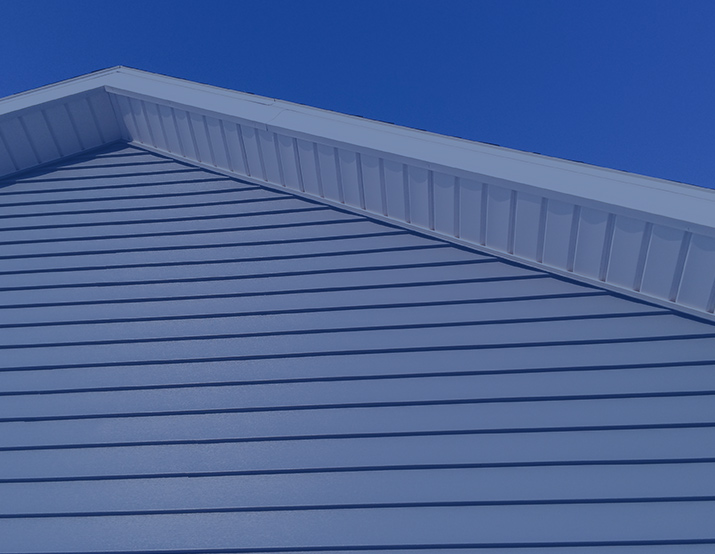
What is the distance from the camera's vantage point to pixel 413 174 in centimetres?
375

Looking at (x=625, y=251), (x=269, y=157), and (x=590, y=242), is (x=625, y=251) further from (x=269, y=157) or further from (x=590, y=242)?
(x=269, y=157)

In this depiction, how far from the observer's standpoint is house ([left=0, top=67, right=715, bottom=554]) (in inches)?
98.1

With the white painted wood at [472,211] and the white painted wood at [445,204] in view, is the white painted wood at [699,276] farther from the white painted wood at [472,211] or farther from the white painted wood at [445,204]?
the white painted wood at [445,204]

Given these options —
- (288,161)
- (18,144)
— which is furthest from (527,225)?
(18,144)

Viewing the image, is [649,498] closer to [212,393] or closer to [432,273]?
[432,273]

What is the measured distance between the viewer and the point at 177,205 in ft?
14.4

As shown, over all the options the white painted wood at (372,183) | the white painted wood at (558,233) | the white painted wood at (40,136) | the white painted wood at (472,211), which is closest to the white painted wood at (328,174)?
the white painted wood at (372,183)

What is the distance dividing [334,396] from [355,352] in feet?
1.01

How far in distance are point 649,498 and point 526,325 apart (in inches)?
41.7

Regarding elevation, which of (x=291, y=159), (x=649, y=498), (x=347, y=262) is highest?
(x=291, y=159)

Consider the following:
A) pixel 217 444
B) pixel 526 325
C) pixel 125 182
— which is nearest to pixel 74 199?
pixel 125 182

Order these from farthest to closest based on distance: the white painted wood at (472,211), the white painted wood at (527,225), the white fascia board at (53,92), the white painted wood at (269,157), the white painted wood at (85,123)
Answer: the white painted wood at (85,123), the white fascia board at (53,92), the white painted wood at (269,157), the white painted wood at (472,211), the white painted wood at (527,225)

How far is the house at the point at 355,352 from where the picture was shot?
249cm

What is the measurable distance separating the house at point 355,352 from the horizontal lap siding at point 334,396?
0.01 metres
